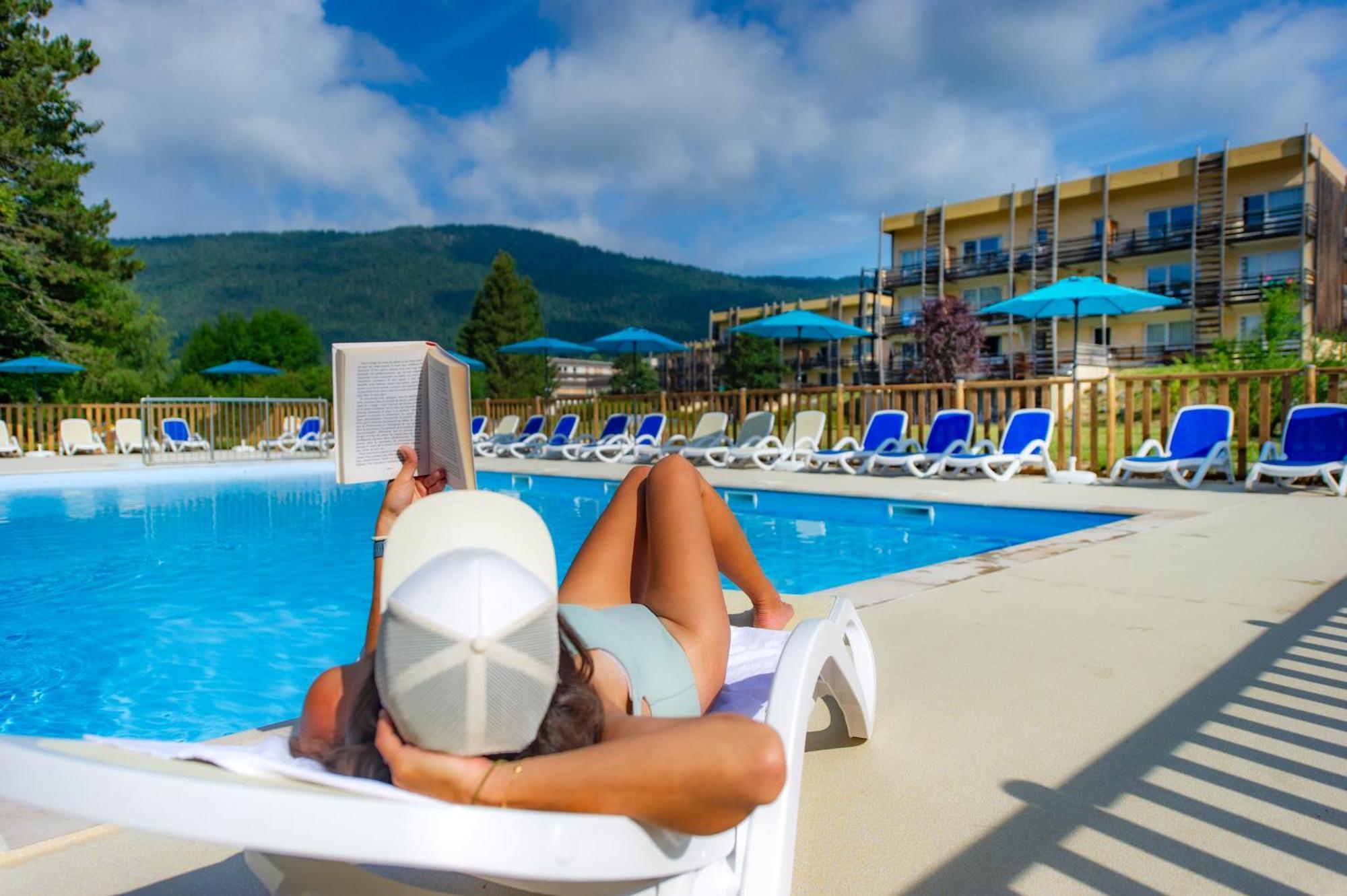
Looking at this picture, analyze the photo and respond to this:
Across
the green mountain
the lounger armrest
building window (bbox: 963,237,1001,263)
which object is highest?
the green mountain

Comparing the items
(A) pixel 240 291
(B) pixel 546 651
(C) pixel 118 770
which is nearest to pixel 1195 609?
(B) pixel 546 651

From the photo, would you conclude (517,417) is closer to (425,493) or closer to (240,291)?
(425,493)

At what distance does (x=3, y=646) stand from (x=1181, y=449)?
9.72 metres

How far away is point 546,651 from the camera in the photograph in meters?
0.94

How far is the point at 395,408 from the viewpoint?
2.17 metres

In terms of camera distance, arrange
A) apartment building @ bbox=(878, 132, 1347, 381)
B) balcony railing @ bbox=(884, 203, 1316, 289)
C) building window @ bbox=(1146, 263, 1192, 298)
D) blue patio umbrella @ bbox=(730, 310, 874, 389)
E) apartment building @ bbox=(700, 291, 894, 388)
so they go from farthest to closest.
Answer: apartment building @ bbox=(700, 291, 894, 388) → building window @ bbox=(1146, 263, 1192, 298) → apartment building @ bbox=(878, 132, 1347, 381) → balcony railing @ bbox=(884, 203, 1316, 289) → blue patio umbrella @ bbox=(730, 310, 874, 389)

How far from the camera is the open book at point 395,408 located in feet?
6.76

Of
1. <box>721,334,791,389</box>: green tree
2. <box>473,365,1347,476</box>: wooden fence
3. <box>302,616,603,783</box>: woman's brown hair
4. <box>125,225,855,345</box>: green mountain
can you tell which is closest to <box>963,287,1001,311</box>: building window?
<box>473,365,1347,476</box>: wooden fence

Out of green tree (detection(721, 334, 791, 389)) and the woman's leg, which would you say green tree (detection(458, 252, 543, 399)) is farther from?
the woman's leg

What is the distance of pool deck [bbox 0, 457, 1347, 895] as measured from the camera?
4.94ft

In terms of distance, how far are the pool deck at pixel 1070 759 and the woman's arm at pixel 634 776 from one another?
0.68 meters

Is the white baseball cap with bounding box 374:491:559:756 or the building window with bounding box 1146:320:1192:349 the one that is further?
the building window with bounding box 1146:320:1192:349

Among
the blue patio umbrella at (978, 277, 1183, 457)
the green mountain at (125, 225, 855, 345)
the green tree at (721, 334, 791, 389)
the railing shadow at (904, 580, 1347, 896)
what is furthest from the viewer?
the green mountain at (125, 225, 855, 345)

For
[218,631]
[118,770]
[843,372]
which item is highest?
[843,372]
